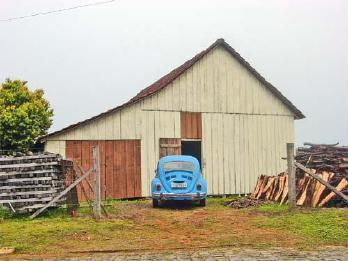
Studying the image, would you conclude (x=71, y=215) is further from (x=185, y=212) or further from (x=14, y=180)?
(x=185, y=212)

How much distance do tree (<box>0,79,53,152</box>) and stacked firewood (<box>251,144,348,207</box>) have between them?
16204 millimetres

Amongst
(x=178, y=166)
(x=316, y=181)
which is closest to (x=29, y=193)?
(x=178, y=166)

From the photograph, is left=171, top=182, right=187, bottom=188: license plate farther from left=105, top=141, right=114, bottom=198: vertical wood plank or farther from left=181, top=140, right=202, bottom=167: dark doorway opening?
left=181, top=140, right=202, bottom=167: dark doorway opening

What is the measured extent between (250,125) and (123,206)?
9148 mm

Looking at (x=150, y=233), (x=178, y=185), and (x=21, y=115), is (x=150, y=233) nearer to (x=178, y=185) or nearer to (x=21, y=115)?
(x=178, y=185)

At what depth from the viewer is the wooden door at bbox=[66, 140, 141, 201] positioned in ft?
75.4

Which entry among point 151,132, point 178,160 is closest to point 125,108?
point 151,132

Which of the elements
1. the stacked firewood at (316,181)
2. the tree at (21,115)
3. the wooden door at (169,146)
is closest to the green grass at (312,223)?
the stacked firewood at (316,181)

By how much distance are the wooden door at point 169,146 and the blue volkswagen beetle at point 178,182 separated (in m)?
4.30

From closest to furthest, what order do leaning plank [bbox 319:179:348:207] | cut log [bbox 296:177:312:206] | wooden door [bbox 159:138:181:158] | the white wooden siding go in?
leaning plank [bbox 319:179:348:207] < cut log [bbox 296:177:312:206] < the white wooden siding < wooden door [bbox 159:138:181:158]

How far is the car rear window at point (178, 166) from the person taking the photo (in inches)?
775

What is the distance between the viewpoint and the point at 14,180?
16.2 metres

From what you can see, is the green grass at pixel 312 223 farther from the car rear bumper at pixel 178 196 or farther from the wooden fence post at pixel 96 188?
the wooden fence post at pixel 96 188

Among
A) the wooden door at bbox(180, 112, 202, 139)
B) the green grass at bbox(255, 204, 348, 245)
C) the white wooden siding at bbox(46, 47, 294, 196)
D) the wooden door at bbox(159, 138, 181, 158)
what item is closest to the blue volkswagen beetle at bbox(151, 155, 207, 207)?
the green grass at bbox(255, 204, 348, 245)
